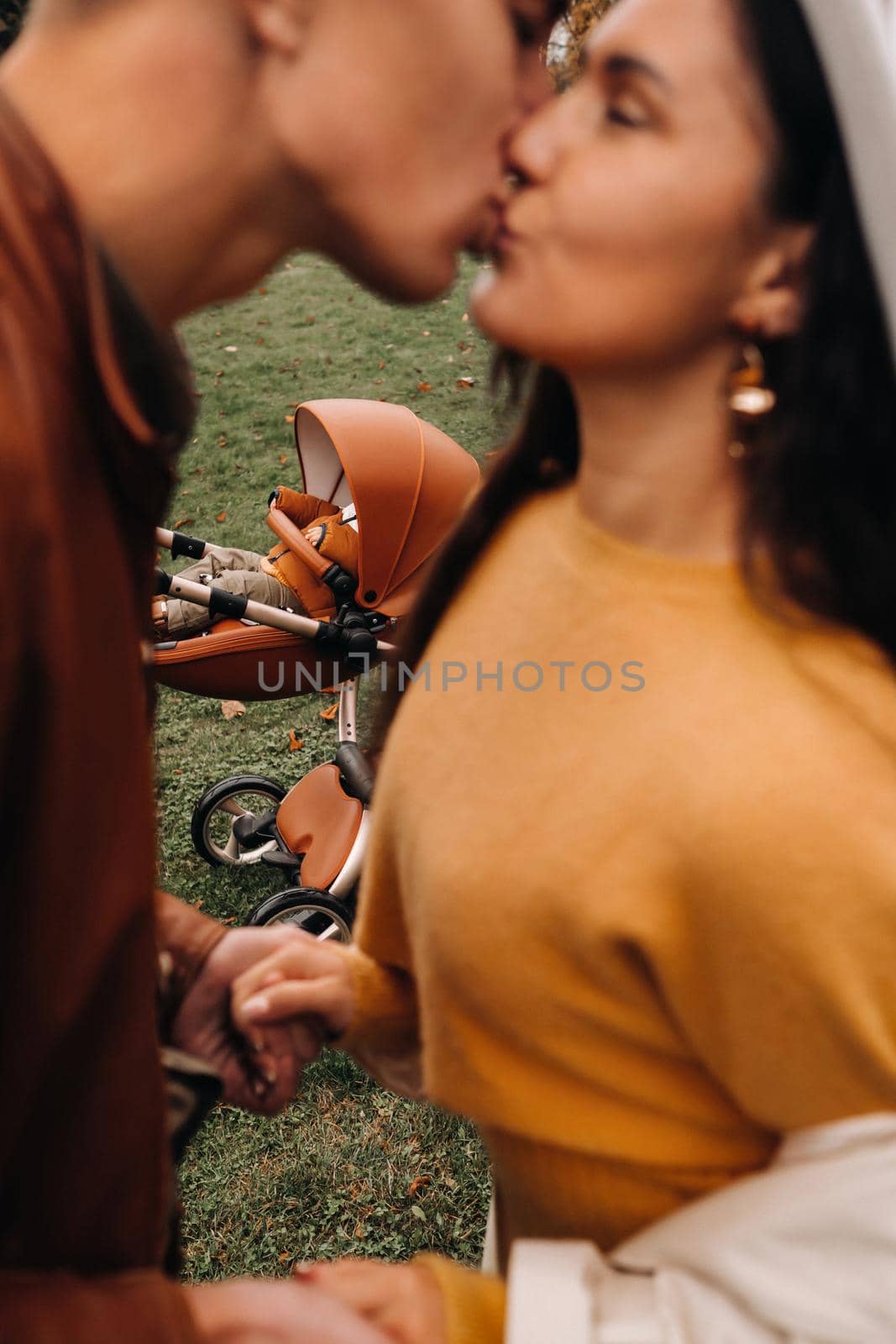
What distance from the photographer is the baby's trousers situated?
3.93 metres

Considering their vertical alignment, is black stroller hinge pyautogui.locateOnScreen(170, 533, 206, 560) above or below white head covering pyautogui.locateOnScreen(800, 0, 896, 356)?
below

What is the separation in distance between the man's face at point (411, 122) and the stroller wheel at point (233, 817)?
3.12 metres

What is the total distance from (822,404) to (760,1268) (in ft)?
3.02

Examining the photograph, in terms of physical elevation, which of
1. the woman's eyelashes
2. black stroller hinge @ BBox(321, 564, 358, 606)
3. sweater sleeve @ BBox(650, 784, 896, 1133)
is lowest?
black stroller hinge @ BBox(321, 564, 358, 606)

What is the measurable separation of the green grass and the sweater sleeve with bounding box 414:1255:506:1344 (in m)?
1.41

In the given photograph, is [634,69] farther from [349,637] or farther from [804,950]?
[349,637]

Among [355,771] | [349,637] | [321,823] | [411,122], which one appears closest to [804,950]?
[411,122]

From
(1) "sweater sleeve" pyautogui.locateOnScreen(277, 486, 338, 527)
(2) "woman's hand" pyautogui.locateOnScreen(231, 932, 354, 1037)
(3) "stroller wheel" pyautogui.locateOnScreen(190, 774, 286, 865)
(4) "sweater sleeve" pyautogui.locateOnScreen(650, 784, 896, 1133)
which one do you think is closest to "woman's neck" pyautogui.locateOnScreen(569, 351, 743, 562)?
(4) "sweater sleeve" pyautogui.locateOnScreen(650, 784, 896, 1133)

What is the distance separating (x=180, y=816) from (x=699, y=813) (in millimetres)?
3948

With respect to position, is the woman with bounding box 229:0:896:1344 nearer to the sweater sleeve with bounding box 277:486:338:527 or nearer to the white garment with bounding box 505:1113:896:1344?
the white garment with bounding box 505:1113:896:1344

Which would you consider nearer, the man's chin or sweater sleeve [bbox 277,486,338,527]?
the man's chin

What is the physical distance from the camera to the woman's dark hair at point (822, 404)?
1.05m

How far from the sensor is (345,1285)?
1.18 m

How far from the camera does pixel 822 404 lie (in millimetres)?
1089
